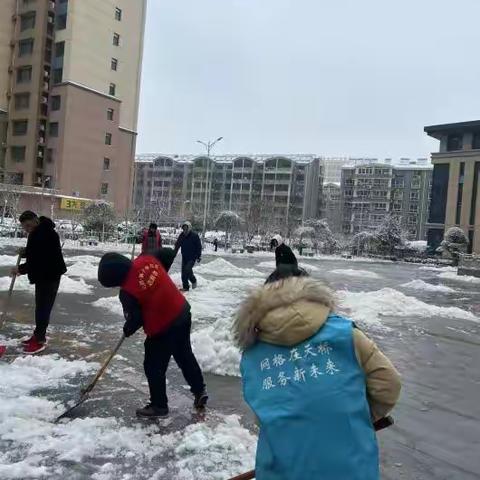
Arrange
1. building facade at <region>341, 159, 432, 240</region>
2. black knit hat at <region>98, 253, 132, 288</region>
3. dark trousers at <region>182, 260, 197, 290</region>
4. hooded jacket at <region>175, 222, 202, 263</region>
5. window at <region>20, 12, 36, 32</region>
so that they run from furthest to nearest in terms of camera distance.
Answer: building facade at <region>341, 159, 432, 240</region>
window at <region>20, 12, 36, 32</region>
dark trousers at <region>182, 260, 197, 290</region>
hooded jacket at <region>175, 222, 202, 263</region>
black knit hat at <region>98, 253, 132, 288</region>

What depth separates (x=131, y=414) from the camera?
4.41 m

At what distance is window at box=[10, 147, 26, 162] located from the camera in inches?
2078

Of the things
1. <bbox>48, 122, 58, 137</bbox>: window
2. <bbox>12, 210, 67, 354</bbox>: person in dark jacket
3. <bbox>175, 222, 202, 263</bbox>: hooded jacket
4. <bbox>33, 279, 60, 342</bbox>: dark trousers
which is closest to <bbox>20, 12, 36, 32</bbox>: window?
<bbox>48, 122, 58, 137</bbox>: window

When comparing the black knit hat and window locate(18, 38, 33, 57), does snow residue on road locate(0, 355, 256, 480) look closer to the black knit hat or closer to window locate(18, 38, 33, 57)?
the black knit hat

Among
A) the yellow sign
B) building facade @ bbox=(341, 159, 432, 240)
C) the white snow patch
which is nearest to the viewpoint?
the white snow patch

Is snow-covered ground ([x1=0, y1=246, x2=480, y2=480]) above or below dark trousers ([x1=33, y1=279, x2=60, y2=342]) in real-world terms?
below

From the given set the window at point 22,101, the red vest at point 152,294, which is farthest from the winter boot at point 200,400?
the window at point 22,101

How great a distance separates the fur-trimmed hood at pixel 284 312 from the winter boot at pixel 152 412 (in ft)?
8.60

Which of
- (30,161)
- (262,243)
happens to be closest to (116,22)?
(30,161)

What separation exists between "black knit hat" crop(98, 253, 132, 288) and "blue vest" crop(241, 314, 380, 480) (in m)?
2.34

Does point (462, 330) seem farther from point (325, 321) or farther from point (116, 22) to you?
point (116, 22)

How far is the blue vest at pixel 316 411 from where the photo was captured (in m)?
1.76

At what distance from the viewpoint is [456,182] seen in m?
58.8

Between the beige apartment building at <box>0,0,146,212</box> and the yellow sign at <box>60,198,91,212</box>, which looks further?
the beige apartment building at <box>0,0,146,212</box>
